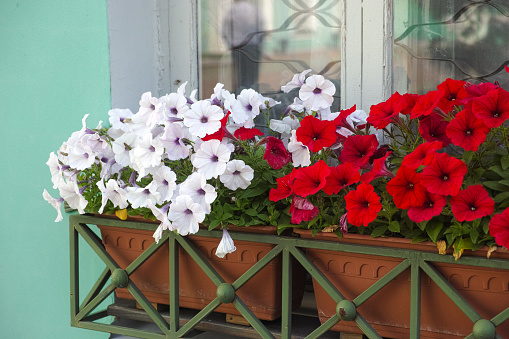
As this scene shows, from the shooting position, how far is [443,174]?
3.21 feet

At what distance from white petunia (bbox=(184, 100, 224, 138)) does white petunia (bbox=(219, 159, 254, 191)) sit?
0.29 ft

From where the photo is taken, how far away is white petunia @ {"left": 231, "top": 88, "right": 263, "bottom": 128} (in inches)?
49.6

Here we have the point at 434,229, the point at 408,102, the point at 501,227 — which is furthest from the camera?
the point at 408,102

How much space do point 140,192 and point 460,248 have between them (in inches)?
27.2

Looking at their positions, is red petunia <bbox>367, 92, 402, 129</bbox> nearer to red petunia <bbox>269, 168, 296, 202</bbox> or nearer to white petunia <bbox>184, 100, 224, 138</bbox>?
red petunia <bbox>269, 168, 296, 202</bbox>

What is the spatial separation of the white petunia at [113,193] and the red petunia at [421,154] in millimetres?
648

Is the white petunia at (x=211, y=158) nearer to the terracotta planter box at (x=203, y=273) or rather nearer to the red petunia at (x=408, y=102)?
the terracotta planter box at (x=203, y=273)

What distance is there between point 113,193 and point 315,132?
20.0 inches

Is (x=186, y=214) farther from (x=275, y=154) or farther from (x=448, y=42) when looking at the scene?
(x=448, y=42)

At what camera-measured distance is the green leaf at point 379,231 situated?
109 cm

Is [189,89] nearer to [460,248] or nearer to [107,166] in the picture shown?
[107,166]

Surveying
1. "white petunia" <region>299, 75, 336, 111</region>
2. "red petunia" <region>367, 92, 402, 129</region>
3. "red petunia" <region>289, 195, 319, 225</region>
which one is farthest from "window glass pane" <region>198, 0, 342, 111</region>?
"red petunia" <region>289, 195, 319, 225</region>

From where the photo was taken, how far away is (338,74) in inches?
60.0

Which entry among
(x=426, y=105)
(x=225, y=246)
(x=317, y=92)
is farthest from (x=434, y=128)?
(x=225, y=246)
